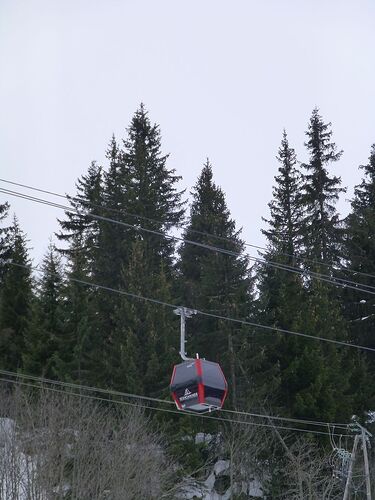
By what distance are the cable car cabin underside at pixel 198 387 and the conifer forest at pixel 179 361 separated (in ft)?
19.4

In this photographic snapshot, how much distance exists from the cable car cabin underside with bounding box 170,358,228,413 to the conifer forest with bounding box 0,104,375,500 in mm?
5907

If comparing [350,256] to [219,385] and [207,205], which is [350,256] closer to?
[207,205]

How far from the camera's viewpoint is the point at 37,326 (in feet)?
130

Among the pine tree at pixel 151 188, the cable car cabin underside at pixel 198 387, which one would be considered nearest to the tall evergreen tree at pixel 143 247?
the pine tree at pixel 151 188

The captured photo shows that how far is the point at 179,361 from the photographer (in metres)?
38.2

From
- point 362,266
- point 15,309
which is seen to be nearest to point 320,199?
point 362,266

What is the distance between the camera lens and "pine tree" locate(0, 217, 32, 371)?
41469 mm

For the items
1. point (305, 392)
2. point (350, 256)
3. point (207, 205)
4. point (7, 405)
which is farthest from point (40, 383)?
point (350, 256)

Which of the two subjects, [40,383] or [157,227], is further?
[157,227]

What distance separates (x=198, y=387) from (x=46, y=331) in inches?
775

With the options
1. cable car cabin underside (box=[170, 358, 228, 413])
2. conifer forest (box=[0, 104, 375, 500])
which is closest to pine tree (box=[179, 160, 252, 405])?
conifer forest (box=[0, 104, 375, 500])

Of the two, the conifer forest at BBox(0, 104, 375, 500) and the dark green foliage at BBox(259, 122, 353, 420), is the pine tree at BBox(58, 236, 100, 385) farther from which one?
the dark green foliage at BBox(259, 122, 353, 420)

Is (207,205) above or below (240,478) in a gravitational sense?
above

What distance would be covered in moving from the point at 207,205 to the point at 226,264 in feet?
24.0
